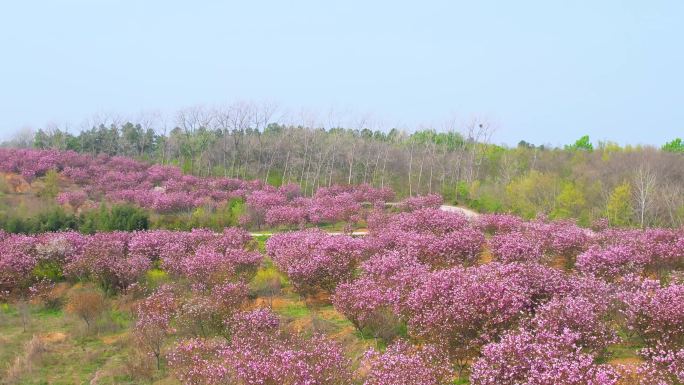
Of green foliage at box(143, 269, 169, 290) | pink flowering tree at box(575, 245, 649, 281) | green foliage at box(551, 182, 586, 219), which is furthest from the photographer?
green foliage at box(551, 182, 586, 219)

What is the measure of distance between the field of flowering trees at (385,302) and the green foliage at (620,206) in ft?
43.9

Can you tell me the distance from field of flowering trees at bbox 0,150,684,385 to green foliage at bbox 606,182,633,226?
13372mm

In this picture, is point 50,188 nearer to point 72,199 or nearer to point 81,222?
point 72,199

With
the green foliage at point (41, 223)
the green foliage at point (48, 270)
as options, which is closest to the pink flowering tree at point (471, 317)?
the green foliage at point (48, 270)

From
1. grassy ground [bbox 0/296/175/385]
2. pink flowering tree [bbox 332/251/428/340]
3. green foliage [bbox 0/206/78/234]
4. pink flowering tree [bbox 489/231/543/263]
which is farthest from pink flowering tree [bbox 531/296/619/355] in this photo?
green foliage [bbox 0/206/78/234]

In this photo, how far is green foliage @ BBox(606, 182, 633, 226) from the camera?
3769cm

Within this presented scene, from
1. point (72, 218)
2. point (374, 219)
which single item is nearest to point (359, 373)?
point (374, 219)

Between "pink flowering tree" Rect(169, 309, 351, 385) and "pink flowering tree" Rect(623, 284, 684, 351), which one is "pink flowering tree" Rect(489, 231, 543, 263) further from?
"pink flowering tree" Rect(169, 309, 351, 385)

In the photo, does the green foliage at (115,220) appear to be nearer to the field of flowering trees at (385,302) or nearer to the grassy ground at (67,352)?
the field of flowering trees at (385,302)

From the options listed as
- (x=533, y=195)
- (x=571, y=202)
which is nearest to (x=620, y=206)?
(x=571, y=202)

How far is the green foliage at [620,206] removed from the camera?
37688 mm

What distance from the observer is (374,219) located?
87.6ft

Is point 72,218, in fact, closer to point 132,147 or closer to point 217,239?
point 217,239

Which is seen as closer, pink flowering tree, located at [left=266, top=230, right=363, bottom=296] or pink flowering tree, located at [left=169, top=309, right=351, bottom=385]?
pink flowering tree, located at [left=169, top=309, right=351, bottom=385]
